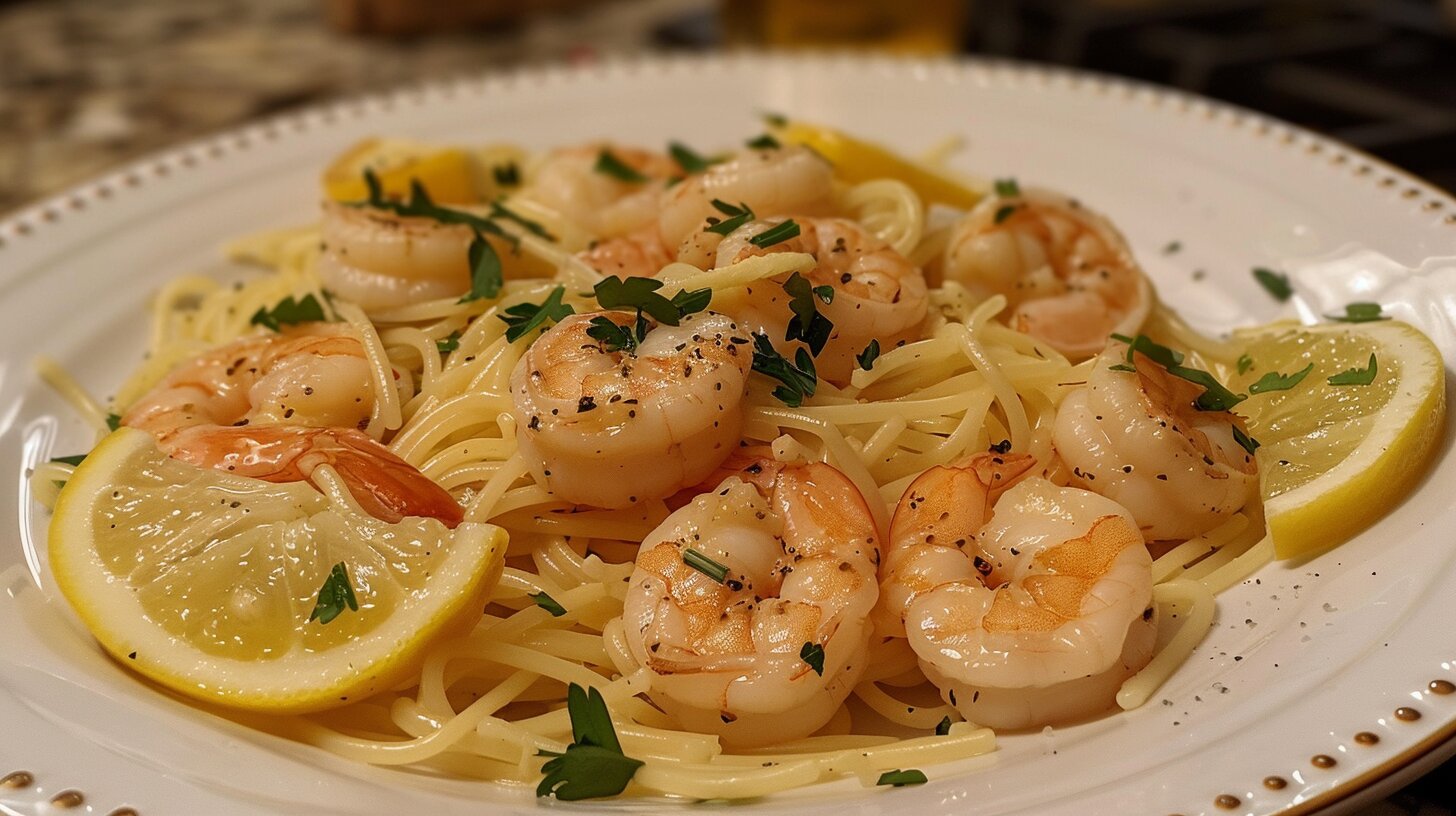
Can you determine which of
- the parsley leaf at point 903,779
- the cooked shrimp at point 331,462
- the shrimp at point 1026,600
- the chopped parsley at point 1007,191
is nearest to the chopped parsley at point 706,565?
the shrimp at point 1026,600

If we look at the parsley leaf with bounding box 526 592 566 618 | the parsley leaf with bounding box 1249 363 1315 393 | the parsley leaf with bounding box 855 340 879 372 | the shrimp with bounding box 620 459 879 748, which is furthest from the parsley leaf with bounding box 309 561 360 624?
the parsley leaf with bounding box 1249 363 1315 393

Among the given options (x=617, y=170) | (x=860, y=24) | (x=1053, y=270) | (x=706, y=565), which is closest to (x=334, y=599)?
(x=706, y=565)

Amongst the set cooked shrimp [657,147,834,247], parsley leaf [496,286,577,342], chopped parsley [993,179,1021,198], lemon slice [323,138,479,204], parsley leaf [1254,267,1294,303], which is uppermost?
cooked shrimp [657,147,834,247]

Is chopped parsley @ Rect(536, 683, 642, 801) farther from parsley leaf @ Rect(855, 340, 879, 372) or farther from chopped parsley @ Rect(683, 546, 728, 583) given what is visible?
parsley leaf @ Rect(855, 340, 879, 372)

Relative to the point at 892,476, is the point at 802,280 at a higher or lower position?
higher

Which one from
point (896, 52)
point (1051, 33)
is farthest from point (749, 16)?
point (1051, 33)

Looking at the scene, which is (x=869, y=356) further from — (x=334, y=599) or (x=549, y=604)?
(x=334, y=599)

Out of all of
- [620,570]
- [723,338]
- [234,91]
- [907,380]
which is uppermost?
[723,338]

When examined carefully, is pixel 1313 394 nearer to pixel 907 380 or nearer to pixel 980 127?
pixel 907 380
